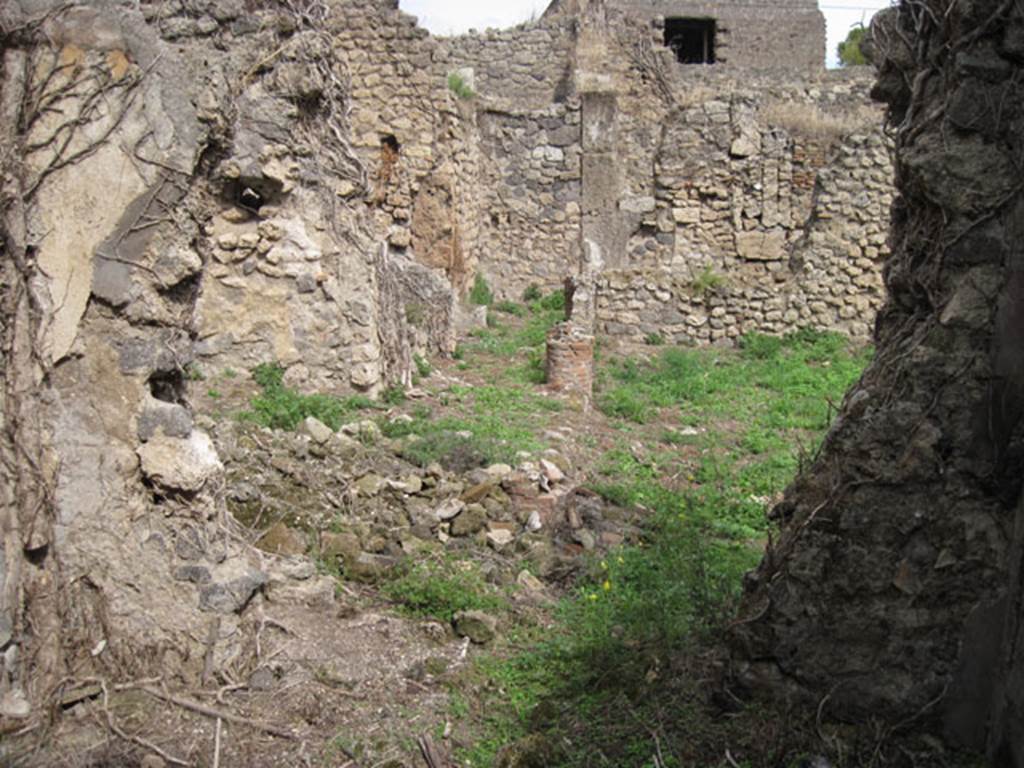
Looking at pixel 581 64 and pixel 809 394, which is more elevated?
pixel 581 64

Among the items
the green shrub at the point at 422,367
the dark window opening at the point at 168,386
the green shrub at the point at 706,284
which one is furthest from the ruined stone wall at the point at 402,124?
the dark window opening at the point at 168,386

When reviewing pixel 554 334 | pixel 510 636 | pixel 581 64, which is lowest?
pixel 510 636

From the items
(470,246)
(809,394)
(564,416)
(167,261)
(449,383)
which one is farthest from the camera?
(470,246)

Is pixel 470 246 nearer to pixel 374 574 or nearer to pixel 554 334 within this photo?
pixel 554 334

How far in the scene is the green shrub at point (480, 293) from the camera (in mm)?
14073

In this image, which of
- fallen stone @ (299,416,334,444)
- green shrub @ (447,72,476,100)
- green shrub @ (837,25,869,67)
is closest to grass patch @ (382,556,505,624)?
fallen stone @ (299,416,334,444)

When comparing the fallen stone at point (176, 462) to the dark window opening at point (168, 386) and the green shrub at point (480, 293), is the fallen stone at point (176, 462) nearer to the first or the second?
the dark window opening at point (168, 386)

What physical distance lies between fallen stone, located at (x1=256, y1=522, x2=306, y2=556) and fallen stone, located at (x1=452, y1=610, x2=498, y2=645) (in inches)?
41.6

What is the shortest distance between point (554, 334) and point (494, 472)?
3.26 m

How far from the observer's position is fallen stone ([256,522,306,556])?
5.05m

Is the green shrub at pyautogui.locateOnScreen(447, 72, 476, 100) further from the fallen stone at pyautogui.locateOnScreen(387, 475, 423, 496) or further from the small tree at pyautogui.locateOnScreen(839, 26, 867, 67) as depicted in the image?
the small tree at pyautogui.locateOnScreen(839, 26, 867, 67)

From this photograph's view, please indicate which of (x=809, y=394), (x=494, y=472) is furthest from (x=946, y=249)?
(x=809, y=394)

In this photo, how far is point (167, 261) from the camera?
370 centimetres

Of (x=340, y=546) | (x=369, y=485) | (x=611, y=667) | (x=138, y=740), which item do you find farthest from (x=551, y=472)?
(x=138, y=740)
